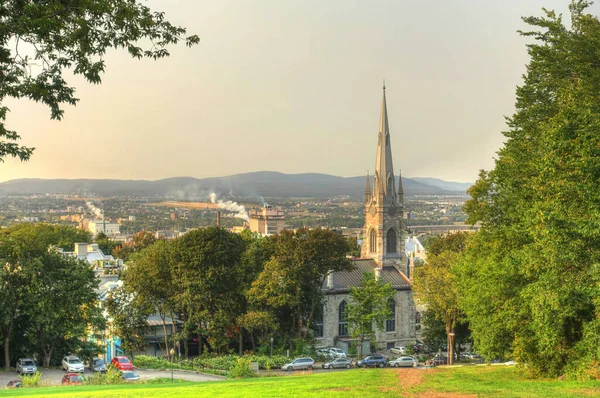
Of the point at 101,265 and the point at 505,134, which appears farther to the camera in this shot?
the point at 101,265

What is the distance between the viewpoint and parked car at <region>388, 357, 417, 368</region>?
4191 centimetres

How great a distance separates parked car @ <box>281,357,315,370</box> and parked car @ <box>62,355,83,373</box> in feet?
38.1

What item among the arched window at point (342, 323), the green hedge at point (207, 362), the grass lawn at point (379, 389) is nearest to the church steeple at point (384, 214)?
the arched window at point (342, 323)

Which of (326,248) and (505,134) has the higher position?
(505,134)

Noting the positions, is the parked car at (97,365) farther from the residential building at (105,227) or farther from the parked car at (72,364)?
the residential building at (105,227)

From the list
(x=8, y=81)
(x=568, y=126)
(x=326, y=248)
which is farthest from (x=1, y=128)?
(x=326, y=248)

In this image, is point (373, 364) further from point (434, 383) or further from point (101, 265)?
point (101, 265)

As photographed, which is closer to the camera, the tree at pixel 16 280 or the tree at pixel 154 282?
the tree at pixel 16 280

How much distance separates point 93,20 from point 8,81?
7.73 ft

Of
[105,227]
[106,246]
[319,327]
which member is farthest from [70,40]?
[105,227]

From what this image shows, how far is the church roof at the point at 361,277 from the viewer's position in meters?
51.7

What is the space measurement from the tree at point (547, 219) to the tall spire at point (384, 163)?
107 feet

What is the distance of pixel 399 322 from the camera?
178 ft

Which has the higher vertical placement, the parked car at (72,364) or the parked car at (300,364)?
the parked car at (72,364)
